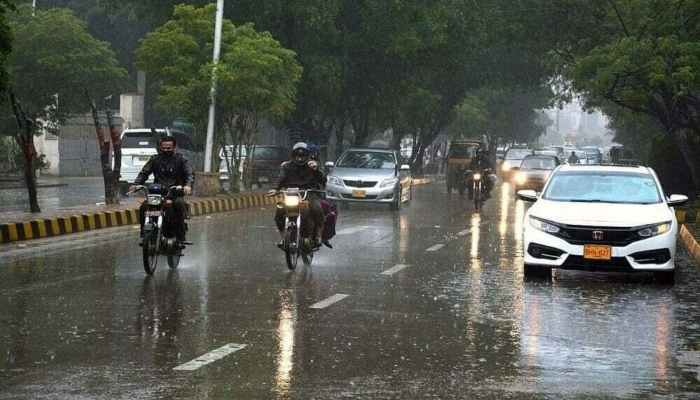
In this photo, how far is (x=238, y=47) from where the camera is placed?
36188 mm

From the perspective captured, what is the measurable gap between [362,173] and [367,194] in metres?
Answer: 0.80

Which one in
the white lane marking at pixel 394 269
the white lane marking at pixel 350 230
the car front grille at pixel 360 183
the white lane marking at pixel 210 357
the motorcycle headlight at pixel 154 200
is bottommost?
the white lane marking at pixel 350 230

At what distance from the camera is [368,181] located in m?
33.1

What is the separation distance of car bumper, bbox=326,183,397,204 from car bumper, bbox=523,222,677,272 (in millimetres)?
17603

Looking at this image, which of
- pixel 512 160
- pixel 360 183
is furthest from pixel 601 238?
pixel 512 160

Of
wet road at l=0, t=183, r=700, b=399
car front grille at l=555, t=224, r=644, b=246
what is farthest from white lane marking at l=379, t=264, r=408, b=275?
car front grille at l=555, t=224, r=644, b=246

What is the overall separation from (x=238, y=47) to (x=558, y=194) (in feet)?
67.5

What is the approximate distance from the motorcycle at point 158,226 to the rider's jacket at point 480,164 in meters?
20.7

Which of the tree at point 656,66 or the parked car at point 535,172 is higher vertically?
the tree at point 656,66

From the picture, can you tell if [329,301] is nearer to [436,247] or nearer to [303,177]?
[303,177]

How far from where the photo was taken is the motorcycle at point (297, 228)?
16.2m

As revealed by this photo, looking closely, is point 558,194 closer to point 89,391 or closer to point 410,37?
point 89,391

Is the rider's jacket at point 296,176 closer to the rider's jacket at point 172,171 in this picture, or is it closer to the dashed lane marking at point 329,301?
the rider's jacket at point 172,171

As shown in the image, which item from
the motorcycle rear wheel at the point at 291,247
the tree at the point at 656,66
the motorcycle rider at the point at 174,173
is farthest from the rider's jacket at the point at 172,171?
the tree at the point at 656,66
